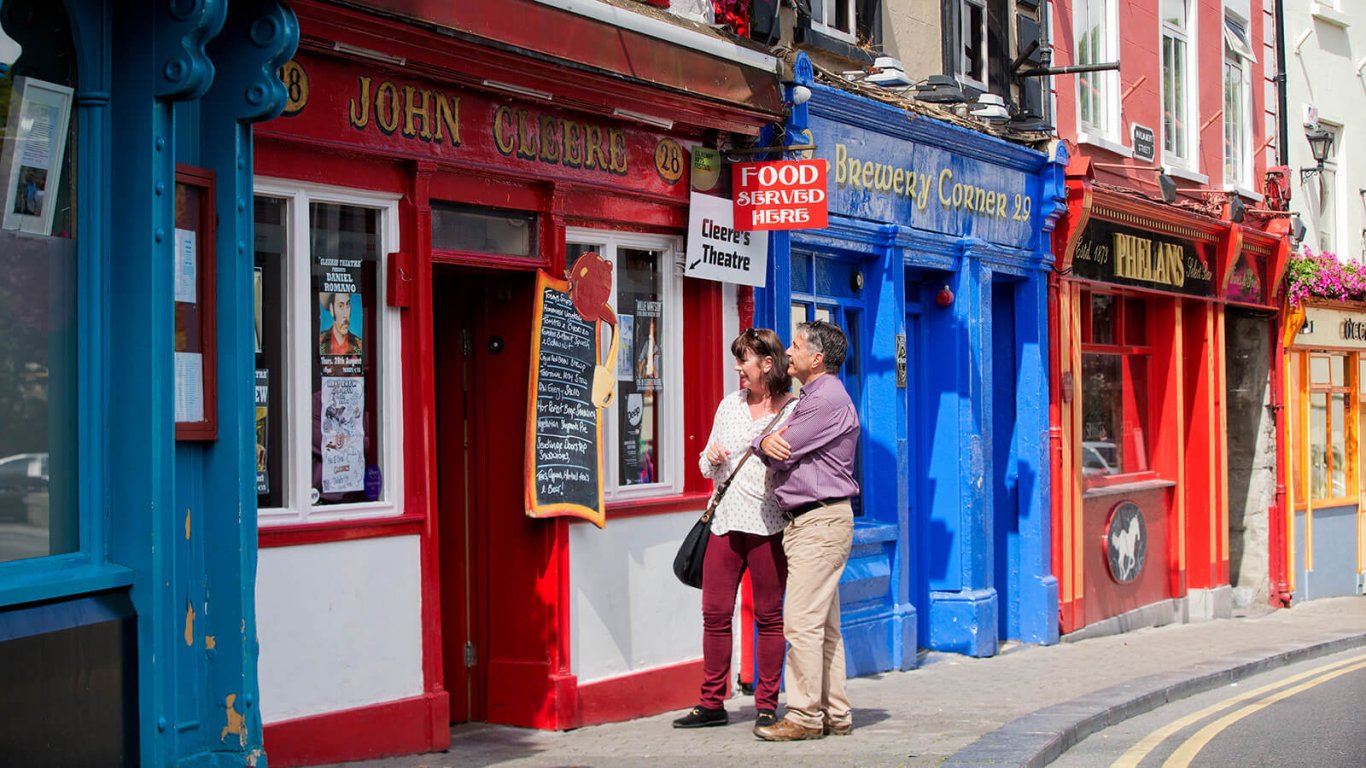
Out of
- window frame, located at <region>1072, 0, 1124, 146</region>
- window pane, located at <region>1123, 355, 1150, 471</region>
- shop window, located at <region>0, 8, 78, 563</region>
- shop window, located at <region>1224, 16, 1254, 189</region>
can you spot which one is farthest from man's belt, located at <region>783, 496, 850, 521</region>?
shop window, located at <region>1224, 16, 1254, 189</region>

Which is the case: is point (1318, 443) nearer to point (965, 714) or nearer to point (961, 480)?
point (961, 480)

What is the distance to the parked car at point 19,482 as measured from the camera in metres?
5.07

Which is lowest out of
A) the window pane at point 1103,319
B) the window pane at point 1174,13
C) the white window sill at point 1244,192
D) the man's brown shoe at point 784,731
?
the man's brown shoe at point 784,731

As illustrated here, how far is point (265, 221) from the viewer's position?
7109 millimetres

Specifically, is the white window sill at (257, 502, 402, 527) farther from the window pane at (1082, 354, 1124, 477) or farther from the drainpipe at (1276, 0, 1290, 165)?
the drainpipe at (1276, 0, 1290, 165)

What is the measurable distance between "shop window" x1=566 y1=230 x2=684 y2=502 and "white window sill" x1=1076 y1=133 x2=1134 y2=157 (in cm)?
652

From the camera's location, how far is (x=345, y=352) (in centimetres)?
750

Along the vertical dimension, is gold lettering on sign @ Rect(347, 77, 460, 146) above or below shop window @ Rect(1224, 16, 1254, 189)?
below

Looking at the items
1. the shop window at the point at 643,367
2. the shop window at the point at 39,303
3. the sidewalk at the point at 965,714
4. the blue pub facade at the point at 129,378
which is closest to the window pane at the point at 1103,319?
the sidewalk at the point at 965,714

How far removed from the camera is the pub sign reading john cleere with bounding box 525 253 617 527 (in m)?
8.52

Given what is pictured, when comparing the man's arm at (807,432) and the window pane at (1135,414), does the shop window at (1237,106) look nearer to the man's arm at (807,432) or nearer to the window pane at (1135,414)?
the window pane at (1135,414)

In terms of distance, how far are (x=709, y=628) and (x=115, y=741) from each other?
3.53 m

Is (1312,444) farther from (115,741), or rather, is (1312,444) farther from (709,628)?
(115,741)

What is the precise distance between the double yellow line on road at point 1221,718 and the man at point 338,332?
422 cm
